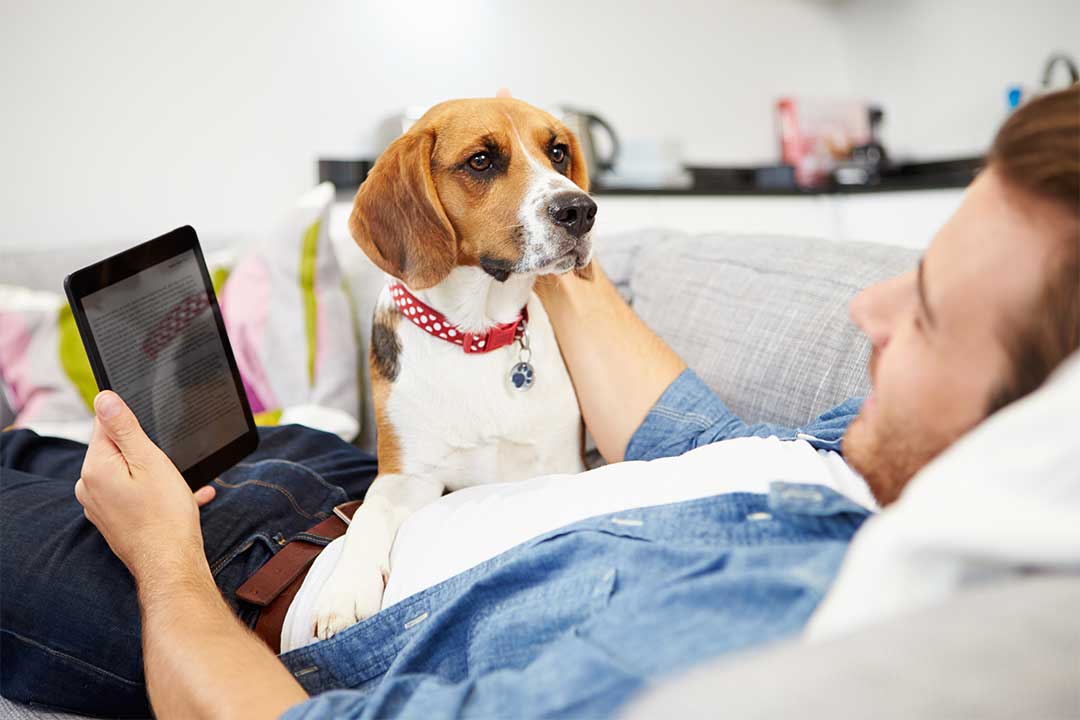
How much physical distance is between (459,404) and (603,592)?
70 cm

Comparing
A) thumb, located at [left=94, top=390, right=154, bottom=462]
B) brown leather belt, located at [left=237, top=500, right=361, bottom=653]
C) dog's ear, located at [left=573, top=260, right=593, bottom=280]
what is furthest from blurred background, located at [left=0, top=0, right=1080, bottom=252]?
thumb, located at [left=94, top=390, right=154, bottom=462]

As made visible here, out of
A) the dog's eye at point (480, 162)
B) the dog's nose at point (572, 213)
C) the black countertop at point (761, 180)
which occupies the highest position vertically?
the dog's eye at point (480, 162)

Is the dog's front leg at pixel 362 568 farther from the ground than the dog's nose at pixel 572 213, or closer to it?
closer to it

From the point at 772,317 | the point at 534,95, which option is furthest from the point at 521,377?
the point at 534,95

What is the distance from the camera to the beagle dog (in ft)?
4.47

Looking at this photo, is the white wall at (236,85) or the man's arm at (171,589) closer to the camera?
the man's arm at (171,589)

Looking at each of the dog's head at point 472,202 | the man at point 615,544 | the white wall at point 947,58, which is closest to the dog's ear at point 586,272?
the dog's head at point 472,202

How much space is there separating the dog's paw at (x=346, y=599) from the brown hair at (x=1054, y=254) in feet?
2.27

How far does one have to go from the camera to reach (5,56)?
2.45 metres

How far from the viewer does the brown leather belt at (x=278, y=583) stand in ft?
3.50

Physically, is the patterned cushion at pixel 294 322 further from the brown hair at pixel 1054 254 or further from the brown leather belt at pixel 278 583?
the brown hair at pixel 1054 254

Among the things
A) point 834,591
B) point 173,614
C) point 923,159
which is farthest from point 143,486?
point 923,159

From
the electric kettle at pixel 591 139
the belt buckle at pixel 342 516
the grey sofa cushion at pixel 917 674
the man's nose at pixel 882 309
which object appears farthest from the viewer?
the electric kettle at pixel 591 139

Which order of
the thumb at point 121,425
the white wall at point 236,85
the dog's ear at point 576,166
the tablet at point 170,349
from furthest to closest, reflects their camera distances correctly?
the white wall at point 236,85 → the dog's ear at point 576,166 → the tablet at point 170,349 → the thumb at point 121,425
